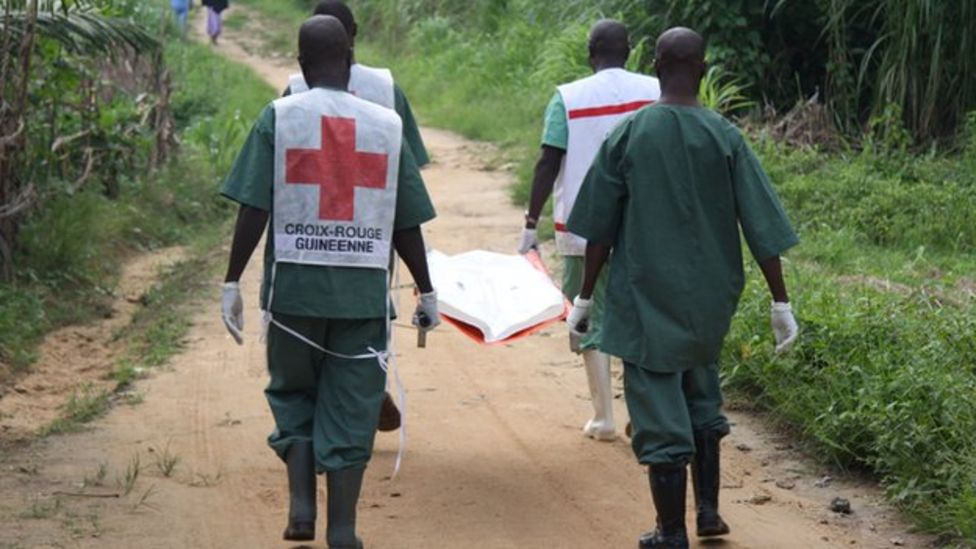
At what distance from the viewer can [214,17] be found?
28188 millimetres

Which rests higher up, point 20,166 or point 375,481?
point 20,166

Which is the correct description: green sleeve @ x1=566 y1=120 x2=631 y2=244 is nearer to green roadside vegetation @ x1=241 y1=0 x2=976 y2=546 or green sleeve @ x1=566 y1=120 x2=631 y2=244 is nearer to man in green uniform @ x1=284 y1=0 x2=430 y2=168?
man in green uniform @ x1=284 y1=0 x2=430 y2=168

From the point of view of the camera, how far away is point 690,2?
46.4 feet

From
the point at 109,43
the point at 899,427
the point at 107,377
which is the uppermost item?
the point at 109,43

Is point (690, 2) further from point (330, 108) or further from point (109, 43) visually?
point (330, 108)

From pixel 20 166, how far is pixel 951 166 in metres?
6.52

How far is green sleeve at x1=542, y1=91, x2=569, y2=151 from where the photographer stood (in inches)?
273

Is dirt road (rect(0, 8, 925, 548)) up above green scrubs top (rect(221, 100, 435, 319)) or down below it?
below

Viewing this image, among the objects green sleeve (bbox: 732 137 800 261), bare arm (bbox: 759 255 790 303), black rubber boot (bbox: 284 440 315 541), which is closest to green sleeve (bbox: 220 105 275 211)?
black rubber boot (bbox: 284 440 315 541)

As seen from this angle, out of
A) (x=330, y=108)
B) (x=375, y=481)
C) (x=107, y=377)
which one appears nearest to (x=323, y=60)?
(x=330, y=108)

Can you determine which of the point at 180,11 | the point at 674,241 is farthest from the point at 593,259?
the point at 180,11

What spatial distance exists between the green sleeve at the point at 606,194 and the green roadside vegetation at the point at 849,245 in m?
1.54

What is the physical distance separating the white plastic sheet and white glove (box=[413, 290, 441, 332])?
30.2 inches

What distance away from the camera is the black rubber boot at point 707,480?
5629 mm
